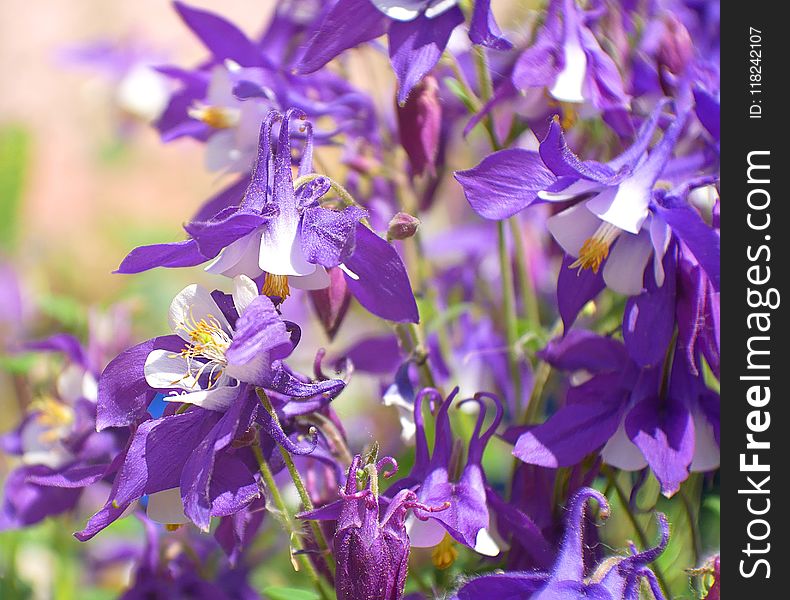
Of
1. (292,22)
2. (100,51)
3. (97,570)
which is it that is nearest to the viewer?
(292,22)

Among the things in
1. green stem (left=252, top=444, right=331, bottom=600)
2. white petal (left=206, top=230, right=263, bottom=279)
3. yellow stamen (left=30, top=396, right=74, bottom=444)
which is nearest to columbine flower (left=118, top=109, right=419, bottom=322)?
white petal (left=206, top=230, right=263, bottom=279)

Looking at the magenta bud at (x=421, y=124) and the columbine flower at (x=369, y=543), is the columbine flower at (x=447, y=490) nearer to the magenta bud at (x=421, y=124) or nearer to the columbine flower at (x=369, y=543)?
the columbine flower at (x=369, y=543)

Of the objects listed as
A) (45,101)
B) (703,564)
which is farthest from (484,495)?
(45,101)

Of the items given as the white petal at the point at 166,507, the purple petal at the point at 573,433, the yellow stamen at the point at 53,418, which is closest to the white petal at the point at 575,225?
the purple petal at the point at 573,433

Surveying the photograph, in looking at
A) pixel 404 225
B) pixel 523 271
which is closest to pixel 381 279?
pixel 404 225

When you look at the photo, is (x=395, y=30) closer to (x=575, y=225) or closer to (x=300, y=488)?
(x=575, y=225)

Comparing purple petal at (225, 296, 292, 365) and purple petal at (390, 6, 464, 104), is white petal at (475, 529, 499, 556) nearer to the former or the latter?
purple petal at (225, 296, 292, 365)

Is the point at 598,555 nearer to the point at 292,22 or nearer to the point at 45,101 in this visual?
the point at 292,22
